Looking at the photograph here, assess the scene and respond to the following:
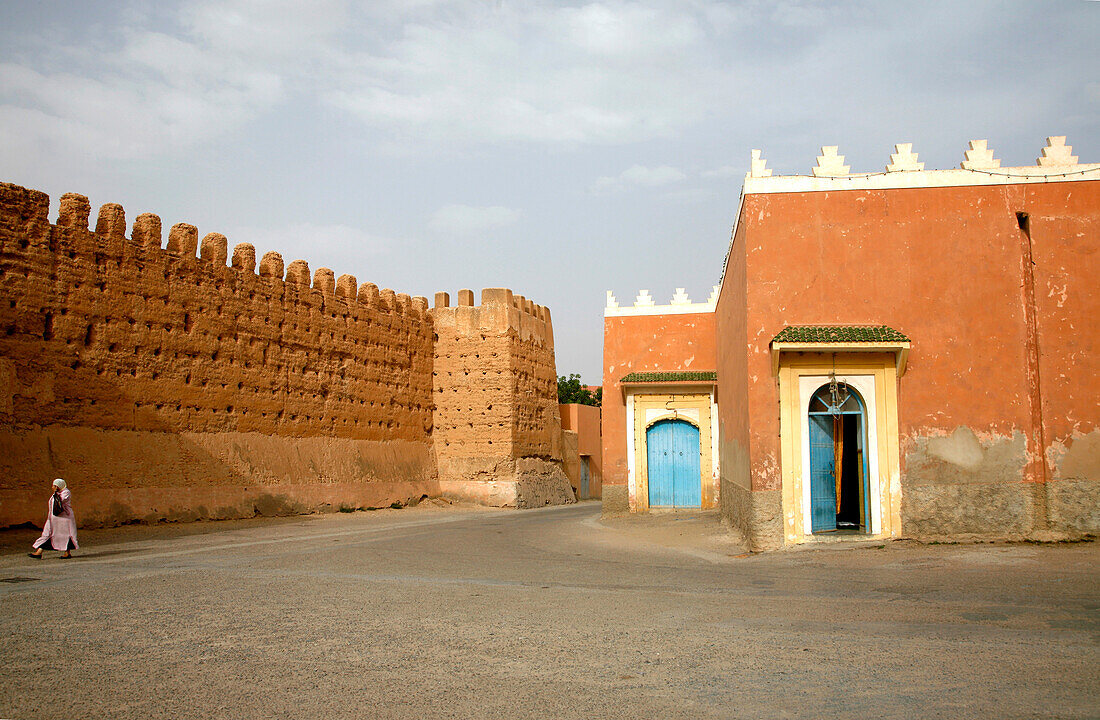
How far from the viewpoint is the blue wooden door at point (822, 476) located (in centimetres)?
1227

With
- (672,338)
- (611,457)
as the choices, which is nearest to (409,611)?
(611,457)

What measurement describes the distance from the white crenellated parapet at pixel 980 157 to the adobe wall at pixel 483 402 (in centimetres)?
1679

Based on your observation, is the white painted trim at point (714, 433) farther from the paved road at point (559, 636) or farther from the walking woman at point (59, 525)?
the walking woman at point (59, 525)

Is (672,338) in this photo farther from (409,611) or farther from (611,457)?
(409,611)

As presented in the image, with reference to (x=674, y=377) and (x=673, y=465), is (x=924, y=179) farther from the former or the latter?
(x=673, y=465)

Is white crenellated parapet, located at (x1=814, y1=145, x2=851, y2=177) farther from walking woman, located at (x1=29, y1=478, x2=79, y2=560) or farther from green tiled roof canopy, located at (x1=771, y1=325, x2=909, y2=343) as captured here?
walking woman, located at (x1=29, y1=478, x2=79, y2=560)

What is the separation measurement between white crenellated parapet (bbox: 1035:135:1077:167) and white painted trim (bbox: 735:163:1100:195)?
0.07 meters

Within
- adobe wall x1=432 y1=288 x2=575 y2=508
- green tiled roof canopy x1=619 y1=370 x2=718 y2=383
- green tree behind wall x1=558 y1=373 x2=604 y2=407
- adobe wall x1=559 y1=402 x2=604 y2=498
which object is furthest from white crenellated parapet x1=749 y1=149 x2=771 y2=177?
green tree behind wall x1=558 y1=373 x2=604 y2=407

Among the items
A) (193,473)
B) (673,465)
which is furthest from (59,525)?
(673,465)

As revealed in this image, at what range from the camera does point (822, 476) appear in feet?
40.9

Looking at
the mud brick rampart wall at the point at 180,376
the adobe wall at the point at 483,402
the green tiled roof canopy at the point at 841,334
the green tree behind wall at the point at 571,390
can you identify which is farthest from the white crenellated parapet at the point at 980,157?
the green tree behind wall at the point at 571,390

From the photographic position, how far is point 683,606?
24.8 feet

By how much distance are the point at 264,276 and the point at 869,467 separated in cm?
1491

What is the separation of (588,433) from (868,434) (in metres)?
26.1
